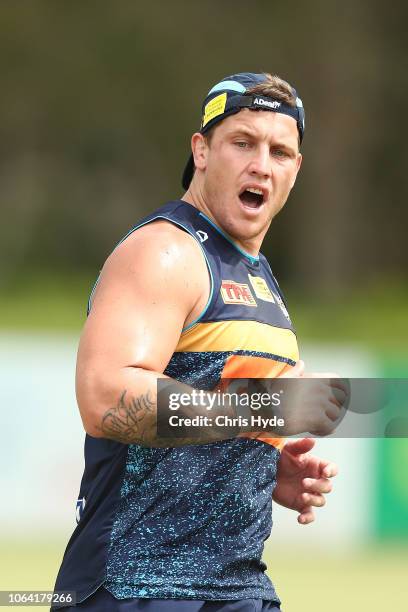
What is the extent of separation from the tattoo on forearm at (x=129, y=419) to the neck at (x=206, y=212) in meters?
0.87

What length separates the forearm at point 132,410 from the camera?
3.55 meters

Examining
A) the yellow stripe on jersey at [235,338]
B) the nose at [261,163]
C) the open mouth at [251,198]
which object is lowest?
the yellow stripe on jersey at [235,338]

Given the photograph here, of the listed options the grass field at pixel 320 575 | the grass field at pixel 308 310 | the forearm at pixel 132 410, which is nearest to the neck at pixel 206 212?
the forearm at pixel 132 410

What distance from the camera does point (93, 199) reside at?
2897 centimetres

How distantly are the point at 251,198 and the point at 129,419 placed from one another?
105cm

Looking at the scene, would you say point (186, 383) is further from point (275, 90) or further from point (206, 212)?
point (275, 90)

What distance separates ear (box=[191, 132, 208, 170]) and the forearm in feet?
3.22

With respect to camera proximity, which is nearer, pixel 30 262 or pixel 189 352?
pixel 189 352

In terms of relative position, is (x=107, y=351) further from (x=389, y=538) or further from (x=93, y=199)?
(x=93, y=199)

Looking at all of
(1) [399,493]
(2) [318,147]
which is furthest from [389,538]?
(2) [318,147]

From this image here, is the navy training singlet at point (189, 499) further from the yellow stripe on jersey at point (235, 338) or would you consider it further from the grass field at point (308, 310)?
the grass field at point (308, 310)

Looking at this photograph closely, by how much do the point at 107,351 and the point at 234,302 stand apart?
546 millimetres

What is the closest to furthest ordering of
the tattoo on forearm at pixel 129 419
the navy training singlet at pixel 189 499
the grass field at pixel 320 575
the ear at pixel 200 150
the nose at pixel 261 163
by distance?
the tattoo on forearm at pixel 129 419
the navy training singlet at pixel 189 499
the nose at pixel 261 163
the ear at pixel 200 150
the grass field at pixel 320 575

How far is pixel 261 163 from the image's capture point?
13.8 feet
